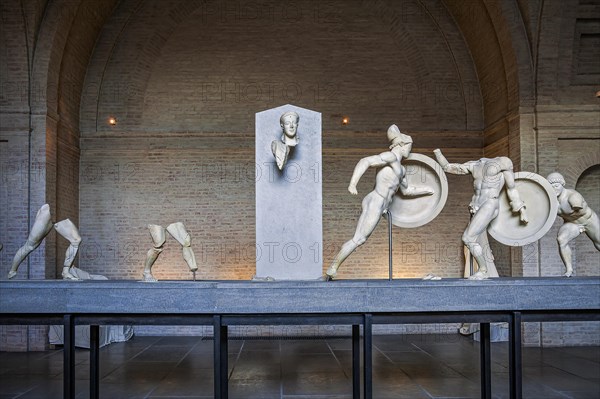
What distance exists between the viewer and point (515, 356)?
558 cm

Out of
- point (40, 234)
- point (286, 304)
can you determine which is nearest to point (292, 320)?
point (286, 304)

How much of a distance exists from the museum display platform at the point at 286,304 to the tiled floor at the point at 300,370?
2.54 meters

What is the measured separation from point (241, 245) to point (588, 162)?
25.4 ft

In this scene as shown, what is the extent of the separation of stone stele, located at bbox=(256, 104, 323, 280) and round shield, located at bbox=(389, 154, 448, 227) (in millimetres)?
955

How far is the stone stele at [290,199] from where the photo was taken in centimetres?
653

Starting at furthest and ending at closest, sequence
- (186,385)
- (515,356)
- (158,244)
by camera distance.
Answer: (186,385) → (158,244) → (515,356)

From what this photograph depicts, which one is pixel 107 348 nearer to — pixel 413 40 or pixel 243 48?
pixel 243 48

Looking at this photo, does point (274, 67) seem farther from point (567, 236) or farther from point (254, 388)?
point (567, 236)

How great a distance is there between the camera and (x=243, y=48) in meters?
13.1

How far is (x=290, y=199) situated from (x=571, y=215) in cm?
365

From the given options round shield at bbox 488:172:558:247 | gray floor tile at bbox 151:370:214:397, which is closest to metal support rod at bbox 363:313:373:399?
round shield at bbox 488:172:558:247

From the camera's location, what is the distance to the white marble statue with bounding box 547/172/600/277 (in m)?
6.80

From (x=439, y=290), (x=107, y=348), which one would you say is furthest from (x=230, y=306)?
(x=107, y=348)

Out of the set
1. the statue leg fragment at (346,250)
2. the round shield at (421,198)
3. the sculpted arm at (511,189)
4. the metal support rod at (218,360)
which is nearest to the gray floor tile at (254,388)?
the metal support rod at (218,360)
